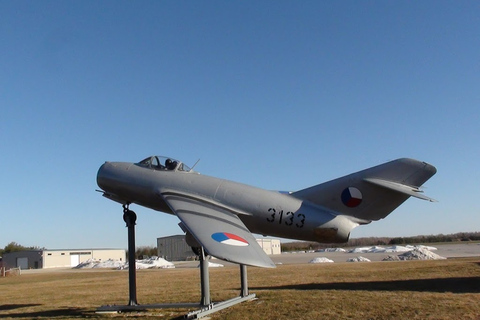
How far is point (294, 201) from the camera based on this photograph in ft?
35.3

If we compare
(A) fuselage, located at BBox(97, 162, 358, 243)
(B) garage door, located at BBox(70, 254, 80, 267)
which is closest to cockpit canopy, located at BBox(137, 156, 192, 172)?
(A) fuselage, located at BBox(97, 162, 358, 243)

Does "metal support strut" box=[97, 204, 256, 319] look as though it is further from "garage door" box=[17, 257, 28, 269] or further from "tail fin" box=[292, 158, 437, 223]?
"garage door" box=[17, 257, 28, 269]

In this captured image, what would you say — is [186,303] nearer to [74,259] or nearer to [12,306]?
[12,306]

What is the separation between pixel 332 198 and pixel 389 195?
1.44 meters

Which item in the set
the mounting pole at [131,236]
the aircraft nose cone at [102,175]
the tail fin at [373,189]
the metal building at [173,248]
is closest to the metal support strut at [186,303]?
the mounting pole at [131,236]

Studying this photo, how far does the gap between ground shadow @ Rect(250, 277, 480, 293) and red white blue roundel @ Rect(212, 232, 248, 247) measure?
8.44m

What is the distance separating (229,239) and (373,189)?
4.24 meters

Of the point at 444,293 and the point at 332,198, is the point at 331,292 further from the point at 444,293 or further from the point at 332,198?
the point at 332,198

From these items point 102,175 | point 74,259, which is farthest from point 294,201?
point 74,259

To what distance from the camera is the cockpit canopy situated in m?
11.9

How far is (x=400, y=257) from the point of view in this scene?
40.8 meters

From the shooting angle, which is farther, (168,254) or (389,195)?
(168,254)

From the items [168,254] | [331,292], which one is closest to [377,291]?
[331,292]

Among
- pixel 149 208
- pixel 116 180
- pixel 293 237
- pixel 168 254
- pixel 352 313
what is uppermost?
pixel 116 180
